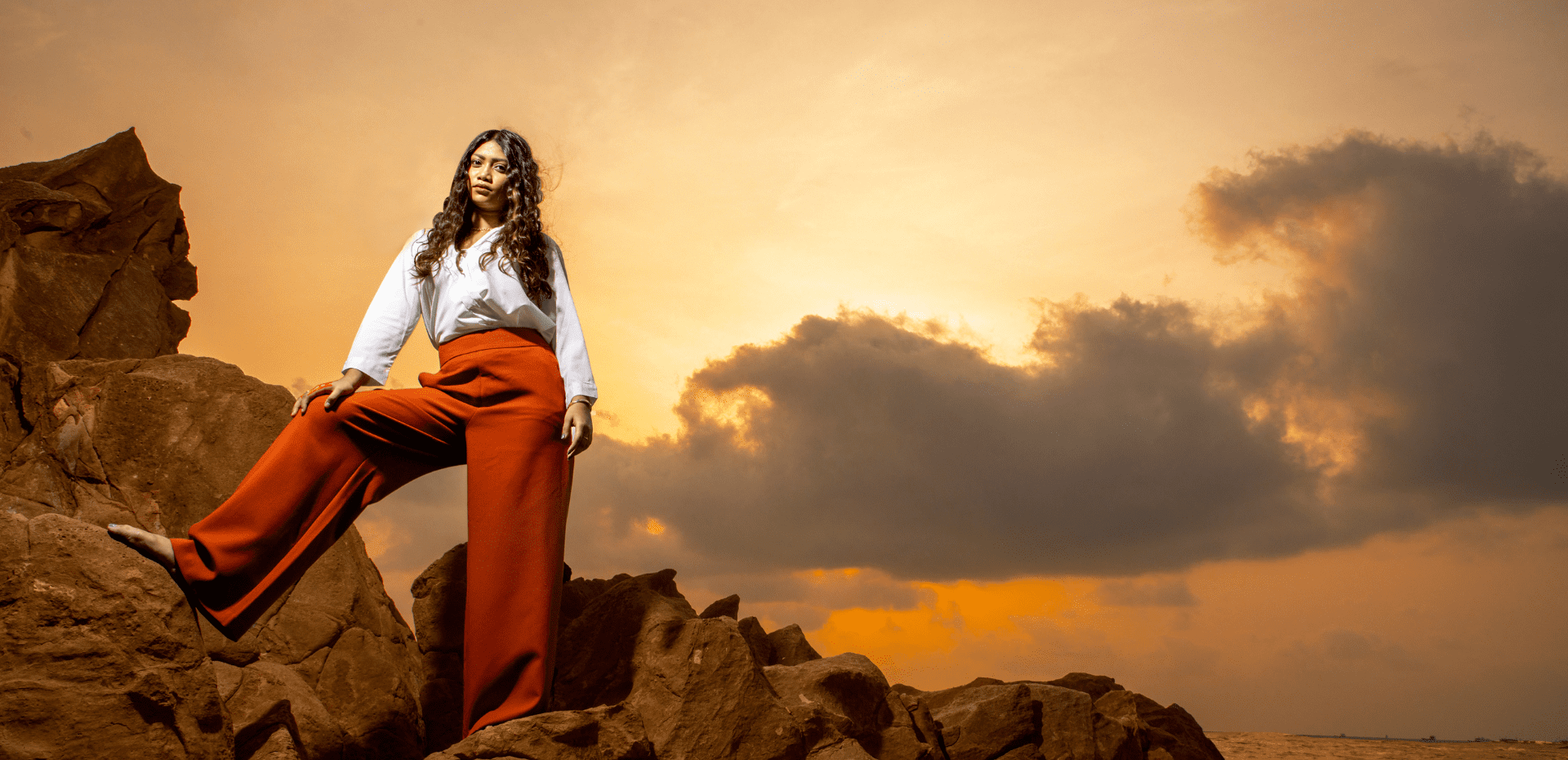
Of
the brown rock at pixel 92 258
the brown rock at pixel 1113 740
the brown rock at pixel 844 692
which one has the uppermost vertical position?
the brown rock at pixel 92 258

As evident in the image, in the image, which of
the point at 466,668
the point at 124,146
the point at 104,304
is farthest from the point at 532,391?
the point at 124,146

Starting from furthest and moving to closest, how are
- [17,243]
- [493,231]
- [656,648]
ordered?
[17,243] < [656,648] < [493,231]

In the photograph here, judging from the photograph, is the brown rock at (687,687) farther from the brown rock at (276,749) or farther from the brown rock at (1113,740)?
the brown rock at (1113,740)

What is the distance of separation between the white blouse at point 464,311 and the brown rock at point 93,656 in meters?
1.14

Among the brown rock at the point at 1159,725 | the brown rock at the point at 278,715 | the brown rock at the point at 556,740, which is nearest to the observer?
the brown rock at the point at 556,740

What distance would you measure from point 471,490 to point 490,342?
60 cm

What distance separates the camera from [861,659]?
5.47 meters

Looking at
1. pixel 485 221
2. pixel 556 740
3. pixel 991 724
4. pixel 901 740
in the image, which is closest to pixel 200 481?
pixel 485 221

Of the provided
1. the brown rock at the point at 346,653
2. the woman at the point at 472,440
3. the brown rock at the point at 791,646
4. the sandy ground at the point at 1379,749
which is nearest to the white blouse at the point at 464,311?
the woman at the point at 472,440

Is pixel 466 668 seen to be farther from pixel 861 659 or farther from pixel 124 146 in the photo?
pixel 124 146

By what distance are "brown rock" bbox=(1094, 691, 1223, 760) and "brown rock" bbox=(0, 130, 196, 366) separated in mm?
6841

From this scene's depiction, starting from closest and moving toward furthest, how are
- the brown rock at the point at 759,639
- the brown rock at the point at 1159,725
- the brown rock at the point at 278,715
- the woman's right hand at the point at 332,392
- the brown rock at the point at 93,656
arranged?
the brown rock at the point at 93,656 → the brown rock at the point at 278,715 → the woman's right hand at the point at 332,392 → the brown rock at the point at 759,639 → the brown rock at the point at 1159,725

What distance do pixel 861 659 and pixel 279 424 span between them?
3236 mm

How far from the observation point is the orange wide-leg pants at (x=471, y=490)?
12.4 feet
